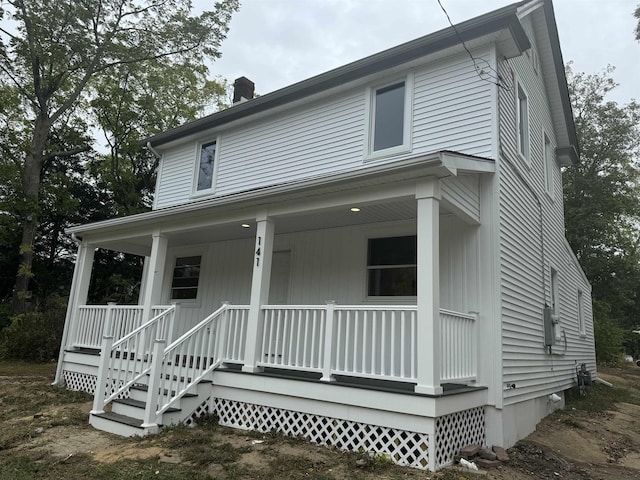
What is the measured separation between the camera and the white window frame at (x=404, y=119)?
309 inches

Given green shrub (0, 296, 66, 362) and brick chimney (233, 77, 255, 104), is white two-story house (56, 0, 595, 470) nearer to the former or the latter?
brick chimney (233, 77, 255, 104)

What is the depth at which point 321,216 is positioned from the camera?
7383mm

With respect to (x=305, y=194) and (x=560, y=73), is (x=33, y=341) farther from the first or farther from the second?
(x=560, y=73)

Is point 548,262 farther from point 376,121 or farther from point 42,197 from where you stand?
point 42,197

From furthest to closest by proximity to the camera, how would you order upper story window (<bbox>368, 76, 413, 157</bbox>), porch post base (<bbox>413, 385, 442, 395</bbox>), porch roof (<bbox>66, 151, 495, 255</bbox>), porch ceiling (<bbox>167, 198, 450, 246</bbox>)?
upper story window (<bbox>368, 76, 413, 157</bbox>)
porch ceiling (<bbox>167, 198, 450, 246</bbox>)
porch roof (<bbox>66, 151, 495, 255</bbox>)
porch post base (<bbox>413, 385, 442, 395</bbox>)

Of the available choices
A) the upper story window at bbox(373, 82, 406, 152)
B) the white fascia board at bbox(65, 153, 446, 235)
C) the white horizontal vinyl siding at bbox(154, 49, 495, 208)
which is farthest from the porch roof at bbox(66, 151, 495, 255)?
the upper story window at bbox(373, 82, 406, 152)

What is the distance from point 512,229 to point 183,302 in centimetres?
738

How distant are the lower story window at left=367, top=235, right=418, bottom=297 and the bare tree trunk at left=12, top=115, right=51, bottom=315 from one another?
48.1 ft

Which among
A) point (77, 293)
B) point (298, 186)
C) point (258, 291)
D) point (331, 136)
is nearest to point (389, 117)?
point (331, 136)

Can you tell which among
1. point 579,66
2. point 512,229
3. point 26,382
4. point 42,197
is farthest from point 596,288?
point 42,197

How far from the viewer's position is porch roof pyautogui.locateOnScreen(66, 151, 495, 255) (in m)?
5.32

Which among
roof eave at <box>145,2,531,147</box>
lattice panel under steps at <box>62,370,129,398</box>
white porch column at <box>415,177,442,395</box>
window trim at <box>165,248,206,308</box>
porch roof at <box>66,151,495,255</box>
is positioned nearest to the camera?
white porch column at <box>415,177,442,395</box>

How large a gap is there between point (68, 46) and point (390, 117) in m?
16.2

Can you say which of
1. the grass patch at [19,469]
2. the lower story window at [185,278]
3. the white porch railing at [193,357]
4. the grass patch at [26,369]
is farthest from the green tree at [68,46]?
the grass patch at [19,469]
